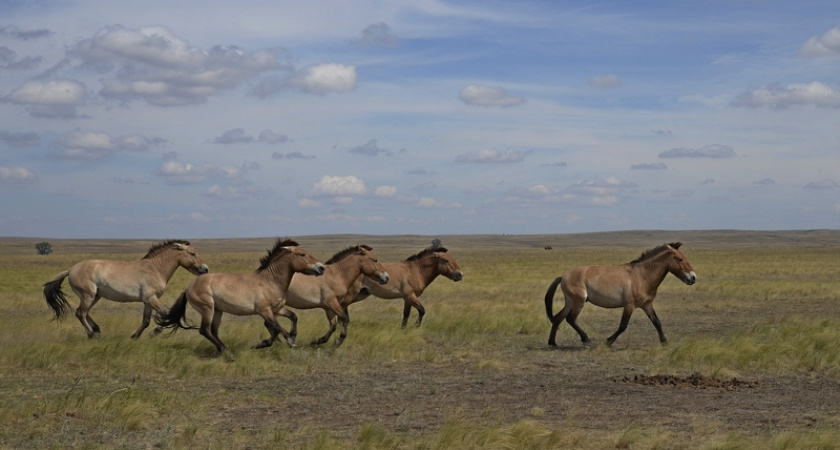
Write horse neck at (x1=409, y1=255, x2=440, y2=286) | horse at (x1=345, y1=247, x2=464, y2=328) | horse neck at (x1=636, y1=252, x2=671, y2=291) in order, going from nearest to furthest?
1. horse neck at (x1=636, y1=252, x2=671, y2=291)
2. horse at (x1=345, y1=247, x2=464, y2=328)
3. horse neck at (x1=409, y1=255, x2=440, y2=286)

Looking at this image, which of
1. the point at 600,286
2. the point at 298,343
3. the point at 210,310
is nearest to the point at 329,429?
the point at 210,310

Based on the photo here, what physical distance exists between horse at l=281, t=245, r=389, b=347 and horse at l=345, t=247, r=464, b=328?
1502 mm

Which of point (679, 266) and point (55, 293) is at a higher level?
point (679, 266)

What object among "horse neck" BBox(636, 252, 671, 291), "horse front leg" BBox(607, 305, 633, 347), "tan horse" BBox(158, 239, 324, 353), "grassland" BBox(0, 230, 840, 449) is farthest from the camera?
"horse neck" BBox(636, 252, 671, 291)

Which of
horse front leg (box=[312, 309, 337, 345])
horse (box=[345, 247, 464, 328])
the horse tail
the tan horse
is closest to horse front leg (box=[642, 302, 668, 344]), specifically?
horse (box=[345, 247, 464, 328])

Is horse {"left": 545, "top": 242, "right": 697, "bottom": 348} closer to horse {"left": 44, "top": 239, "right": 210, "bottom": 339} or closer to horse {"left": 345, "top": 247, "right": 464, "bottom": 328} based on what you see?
horse {"left": 345, "top": 247, "right": 464, "bottom": 328}

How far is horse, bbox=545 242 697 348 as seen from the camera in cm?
1421

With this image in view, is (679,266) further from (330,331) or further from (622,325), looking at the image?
(330,331)

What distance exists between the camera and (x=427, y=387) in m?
10.4

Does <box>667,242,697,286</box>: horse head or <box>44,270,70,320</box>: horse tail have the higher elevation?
<box>667,242,697,286</box>: horse head

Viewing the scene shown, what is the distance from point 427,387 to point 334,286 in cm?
405

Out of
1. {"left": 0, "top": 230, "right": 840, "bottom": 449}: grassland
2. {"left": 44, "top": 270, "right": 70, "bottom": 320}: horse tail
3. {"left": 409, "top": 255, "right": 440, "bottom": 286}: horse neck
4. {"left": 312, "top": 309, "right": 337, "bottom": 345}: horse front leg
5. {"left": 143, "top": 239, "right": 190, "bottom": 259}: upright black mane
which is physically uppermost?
{"left": 143, "top": 239, "right": 190, "bottom": 259}: upright black mane

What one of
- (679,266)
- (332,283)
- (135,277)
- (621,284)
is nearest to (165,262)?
(135,277)

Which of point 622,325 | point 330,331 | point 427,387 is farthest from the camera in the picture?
point 622,325
